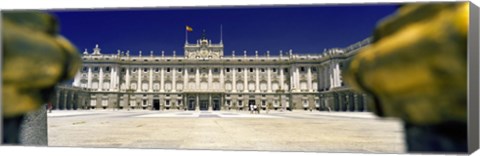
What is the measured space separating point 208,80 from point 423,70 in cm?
5861

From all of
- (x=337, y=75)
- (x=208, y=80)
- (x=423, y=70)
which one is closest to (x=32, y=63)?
(x=423, y=70)

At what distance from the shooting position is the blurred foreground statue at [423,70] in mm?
1124

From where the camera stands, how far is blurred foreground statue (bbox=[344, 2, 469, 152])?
1.12m

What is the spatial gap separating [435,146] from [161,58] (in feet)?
198

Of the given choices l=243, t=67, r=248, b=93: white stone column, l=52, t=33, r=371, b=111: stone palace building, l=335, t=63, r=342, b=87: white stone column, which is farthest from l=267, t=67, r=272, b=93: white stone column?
l=335, t=63, r=342, b=87: white stone column

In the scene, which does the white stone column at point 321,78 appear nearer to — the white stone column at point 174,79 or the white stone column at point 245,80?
the white stone column at point 245,80

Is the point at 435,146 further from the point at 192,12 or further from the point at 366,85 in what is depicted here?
the point at 192,12

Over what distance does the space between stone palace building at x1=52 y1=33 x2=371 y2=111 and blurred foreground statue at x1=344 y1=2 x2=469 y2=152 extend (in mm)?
53116

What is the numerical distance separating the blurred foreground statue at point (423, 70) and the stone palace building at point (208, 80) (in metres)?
53.1

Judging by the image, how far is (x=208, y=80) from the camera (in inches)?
2344

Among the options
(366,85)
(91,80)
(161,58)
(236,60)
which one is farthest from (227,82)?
(366,85)

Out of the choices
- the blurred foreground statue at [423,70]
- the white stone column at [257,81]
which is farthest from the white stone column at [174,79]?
the blurred foreground statue at [423,70]

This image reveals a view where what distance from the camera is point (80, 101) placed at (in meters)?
47.8

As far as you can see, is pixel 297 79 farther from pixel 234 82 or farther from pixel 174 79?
pixel 174 79
